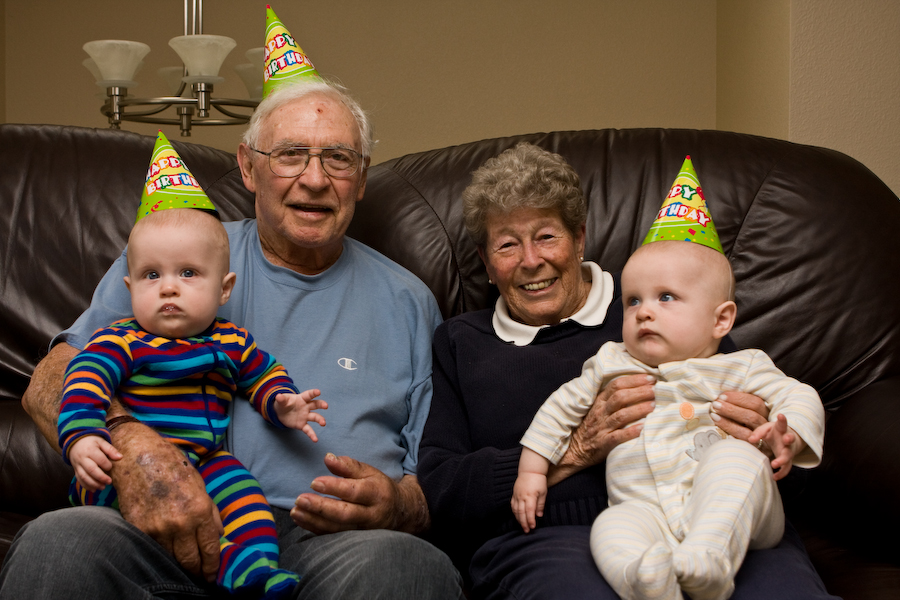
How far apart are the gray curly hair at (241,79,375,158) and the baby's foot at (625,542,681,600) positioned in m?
1.16

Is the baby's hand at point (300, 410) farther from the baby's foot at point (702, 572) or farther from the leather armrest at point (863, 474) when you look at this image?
the leather armrest at point (863, 474)

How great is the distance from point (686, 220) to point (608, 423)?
1.47ft

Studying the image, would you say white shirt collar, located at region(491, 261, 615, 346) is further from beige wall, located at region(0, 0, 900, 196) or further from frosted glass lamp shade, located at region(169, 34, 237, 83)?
beige wall, located at region(0, 0, 900, 196)

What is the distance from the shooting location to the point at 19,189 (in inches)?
78.7

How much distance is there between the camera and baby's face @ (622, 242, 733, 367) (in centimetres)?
140

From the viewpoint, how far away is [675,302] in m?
1.41

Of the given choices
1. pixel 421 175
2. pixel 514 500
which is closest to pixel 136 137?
pixel 421 175

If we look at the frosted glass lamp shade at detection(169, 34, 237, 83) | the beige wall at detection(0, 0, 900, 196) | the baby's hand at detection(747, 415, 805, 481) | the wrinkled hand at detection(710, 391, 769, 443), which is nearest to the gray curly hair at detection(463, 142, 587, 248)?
the wrinkled hand at detection(710, 391, 769, 443)

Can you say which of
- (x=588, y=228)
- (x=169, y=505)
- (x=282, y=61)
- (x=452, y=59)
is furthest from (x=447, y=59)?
(x=169, y=505)

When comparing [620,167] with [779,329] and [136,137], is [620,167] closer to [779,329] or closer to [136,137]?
[779,329]

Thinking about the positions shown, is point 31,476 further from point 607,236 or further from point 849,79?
point 849,79

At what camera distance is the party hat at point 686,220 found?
5.01 feet

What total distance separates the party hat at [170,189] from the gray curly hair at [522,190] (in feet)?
2.02

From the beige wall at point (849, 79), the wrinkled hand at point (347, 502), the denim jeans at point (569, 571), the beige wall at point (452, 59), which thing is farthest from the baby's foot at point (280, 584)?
the beige wall at point (452, 59)
